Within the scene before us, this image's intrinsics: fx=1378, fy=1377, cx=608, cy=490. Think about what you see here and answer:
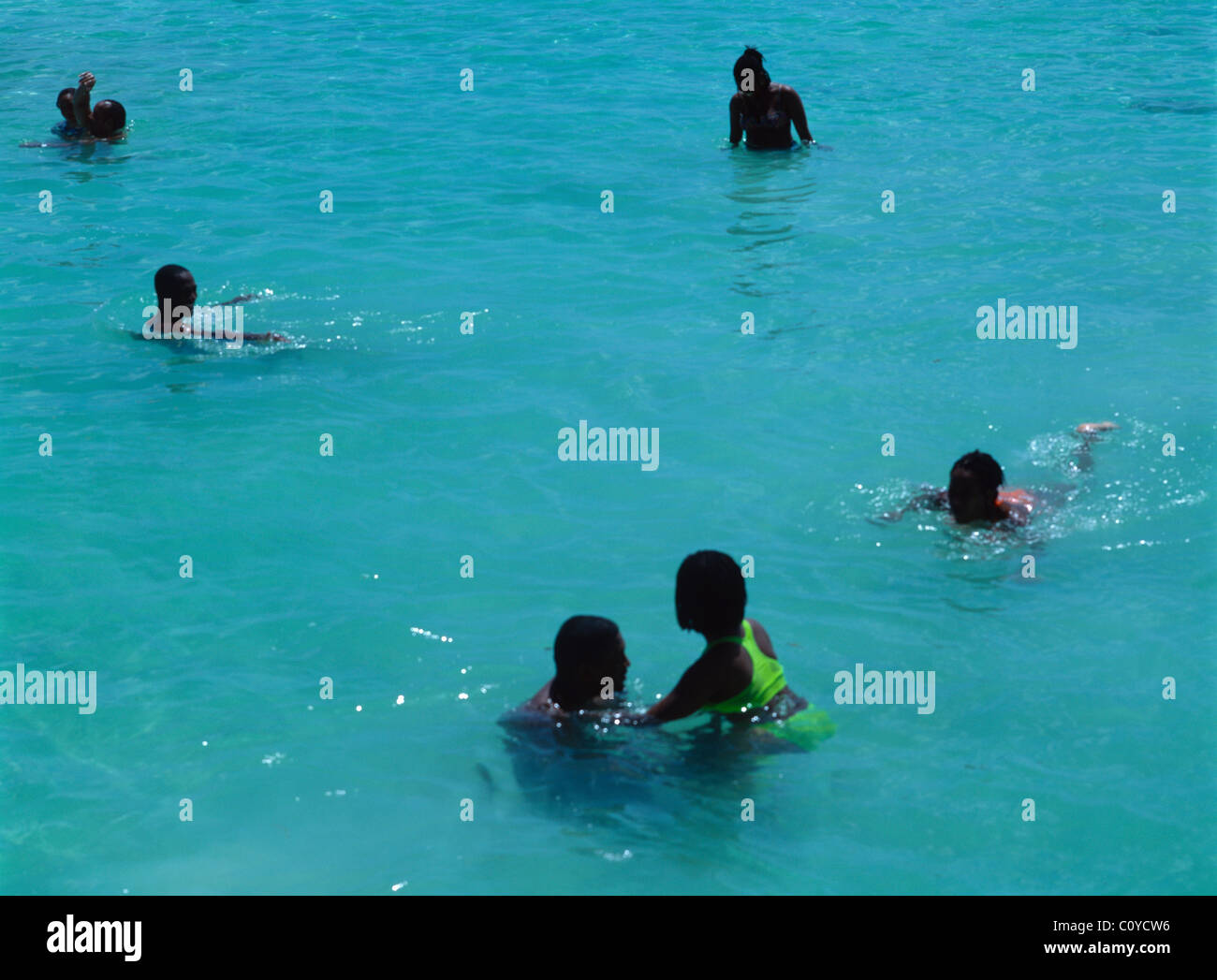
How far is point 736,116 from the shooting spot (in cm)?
1456

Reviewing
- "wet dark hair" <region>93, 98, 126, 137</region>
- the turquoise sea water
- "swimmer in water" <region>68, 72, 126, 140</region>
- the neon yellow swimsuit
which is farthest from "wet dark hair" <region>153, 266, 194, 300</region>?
the neon yellow swimsuit

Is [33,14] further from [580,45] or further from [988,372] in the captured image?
[988,372]

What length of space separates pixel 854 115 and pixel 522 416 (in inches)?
324

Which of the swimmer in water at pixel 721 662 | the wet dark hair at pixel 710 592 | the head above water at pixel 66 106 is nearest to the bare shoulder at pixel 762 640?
the swimmer in water at pixel 721 662

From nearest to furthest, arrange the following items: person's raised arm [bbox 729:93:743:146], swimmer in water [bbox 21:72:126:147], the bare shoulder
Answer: the bare shoulder → person's raised arm [bbox 729:93:743:146] → swimmer in water [bbox 21:72:126:147]

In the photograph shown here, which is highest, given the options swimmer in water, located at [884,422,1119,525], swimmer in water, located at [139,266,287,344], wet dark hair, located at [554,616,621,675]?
swimmer in water, located at [139,266,287,344]

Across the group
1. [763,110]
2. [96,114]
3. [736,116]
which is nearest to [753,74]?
[763,110]

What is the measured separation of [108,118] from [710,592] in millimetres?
12520

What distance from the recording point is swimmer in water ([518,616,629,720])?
5836mm

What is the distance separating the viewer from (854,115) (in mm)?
15758

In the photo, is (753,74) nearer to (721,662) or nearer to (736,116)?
(736,116)

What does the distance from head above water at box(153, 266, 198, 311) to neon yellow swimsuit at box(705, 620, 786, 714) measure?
6.40m

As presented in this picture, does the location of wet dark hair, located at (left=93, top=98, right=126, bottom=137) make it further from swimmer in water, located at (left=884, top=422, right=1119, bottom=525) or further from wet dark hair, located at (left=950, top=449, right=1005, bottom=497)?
wet dark hair, located at (left=950, top=449, right=1005, bottom=497)
